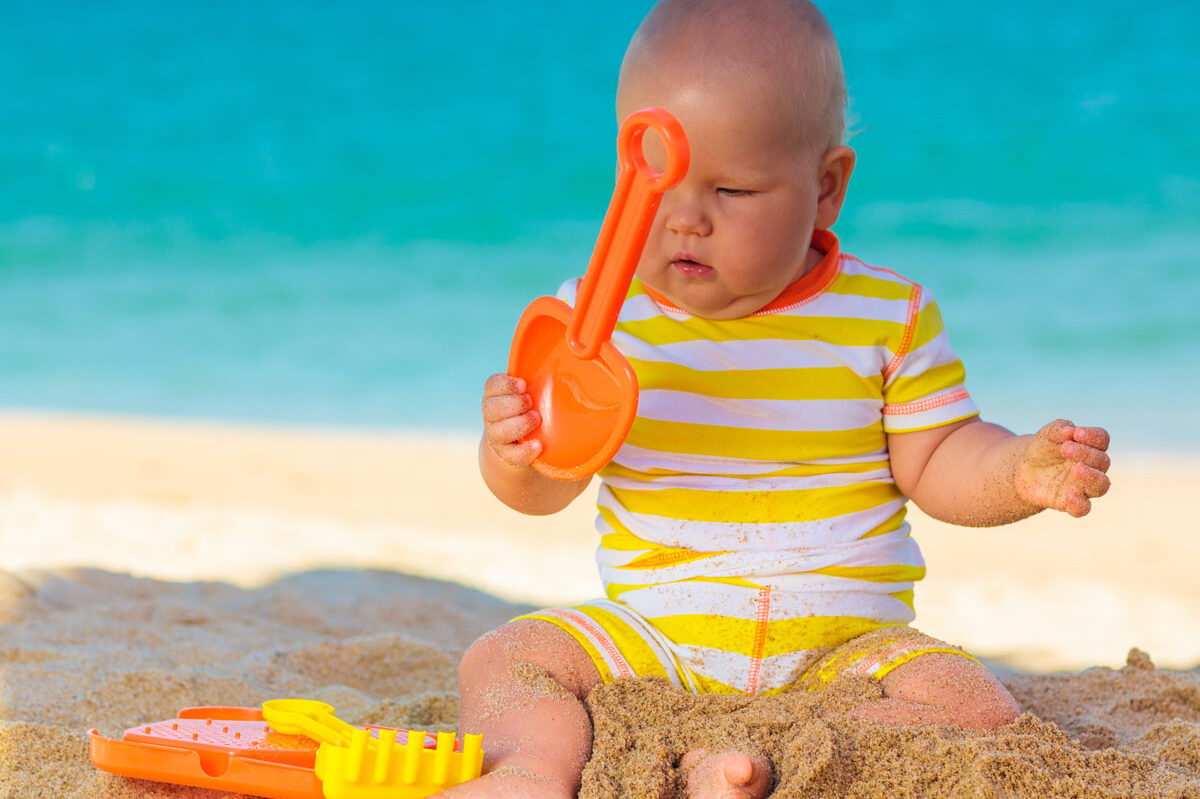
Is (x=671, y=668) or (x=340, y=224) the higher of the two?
(x=340, y=224)

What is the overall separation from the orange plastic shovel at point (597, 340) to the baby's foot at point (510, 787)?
34cm

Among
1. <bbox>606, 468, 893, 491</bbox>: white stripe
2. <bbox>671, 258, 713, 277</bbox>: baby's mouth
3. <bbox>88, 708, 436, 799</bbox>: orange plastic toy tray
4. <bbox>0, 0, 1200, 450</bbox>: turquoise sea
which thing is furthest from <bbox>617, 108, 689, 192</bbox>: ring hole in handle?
<bbox>0, 0, 1200, 450</bbox>: turquoise sea

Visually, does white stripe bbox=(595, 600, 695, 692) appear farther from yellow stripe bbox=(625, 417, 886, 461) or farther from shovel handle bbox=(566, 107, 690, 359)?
shovel handle bbox=(566, 107, 690, 359)

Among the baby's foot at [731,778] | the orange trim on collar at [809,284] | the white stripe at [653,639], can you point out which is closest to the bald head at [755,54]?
the orange trim on collar at [809,284]

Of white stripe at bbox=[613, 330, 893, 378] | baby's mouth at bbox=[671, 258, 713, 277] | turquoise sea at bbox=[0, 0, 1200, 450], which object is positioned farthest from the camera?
turquoise sea at bbox=[0, 0, 1200, 450]

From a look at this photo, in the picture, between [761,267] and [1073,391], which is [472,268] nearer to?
[1073,391]

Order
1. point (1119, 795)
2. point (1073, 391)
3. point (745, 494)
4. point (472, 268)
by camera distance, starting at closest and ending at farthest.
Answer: point (1119, 795) < point (745, 494) < point (1073, 391) < point (472, 268)

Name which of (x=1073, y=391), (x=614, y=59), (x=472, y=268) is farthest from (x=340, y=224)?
(x=1073, y=391)

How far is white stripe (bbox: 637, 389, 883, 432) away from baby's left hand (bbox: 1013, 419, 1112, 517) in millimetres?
254

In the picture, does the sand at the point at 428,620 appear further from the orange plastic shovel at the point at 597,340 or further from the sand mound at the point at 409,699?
the orange plastic shovel at the point at 597,340

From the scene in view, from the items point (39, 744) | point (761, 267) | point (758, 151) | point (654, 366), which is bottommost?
point (39, 744)

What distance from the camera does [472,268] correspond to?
14203 mm

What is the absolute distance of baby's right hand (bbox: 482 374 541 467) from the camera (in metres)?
1.29

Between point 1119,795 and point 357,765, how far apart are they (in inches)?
30.0
